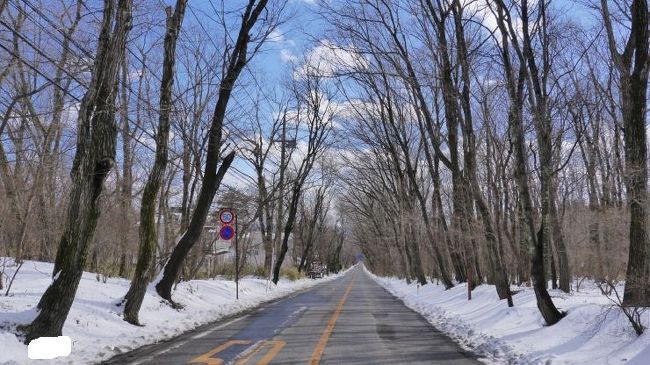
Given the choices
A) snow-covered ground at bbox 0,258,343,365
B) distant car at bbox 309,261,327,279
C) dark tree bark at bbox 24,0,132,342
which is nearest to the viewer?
snow-covered ground at bbox 0,258,343,365

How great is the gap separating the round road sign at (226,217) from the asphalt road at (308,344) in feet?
17.0

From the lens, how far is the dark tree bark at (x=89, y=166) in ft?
29.7

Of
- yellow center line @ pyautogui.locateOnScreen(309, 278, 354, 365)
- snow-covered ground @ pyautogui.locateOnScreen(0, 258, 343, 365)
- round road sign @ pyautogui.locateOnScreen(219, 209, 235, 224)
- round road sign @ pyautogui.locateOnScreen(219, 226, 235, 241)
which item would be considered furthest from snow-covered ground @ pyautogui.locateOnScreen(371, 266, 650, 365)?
round road sign @ pyautogui.locateOnScreen(219, 209, 235, 224)

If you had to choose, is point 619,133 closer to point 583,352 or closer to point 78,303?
point 583,352

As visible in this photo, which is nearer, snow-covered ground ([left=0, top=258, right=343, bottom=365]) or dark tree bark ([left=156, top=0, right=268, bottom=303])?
snow-covered ground ([left=0, top=258, right=343, bottom=365])

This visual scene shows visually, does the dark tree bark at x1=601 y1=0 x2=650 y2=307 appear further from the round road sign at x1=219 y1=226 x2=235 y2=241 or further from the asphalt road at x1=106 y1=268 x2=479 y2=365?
the round road sign at x1=219 y1=226 x2=235 y2=241

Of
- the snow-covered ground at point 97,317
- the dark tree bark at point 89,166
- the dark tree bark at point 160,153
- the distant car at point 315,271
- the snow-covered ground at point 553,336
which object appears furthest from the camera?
the distant car at point 315,271

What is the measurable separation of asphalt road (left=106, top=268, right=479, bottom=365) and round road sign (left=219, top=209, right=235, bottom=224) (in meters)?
5.17

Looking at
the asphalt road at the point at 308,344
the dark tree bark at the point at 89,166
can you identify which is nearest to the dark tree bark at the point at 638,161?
the asphalt road at the point at 308,344

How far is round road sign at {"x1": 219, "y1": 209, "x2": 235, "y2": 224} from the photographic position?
66.0ft

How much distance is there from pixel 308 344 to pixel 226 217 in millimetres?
10473

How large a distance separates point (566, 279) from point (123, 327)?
16.2 m

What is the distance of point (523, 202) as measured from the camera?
12.1 m

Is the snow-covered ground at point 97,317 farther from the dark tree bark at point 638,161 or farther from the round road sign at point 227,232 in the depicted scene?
the dark tree bark at point 638,161
